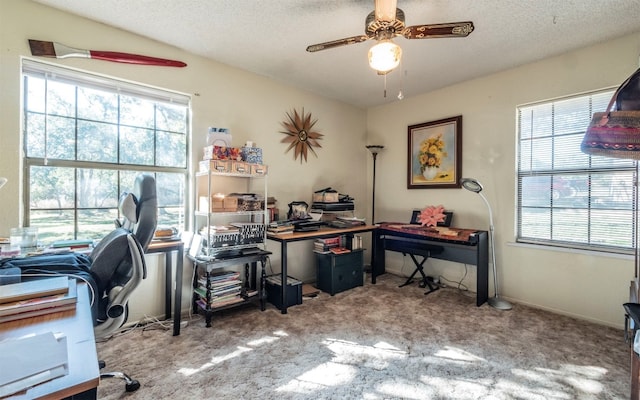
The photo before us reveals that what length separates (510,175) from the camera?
3176 mm

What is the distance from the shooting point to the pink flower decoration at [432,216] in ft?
11.6

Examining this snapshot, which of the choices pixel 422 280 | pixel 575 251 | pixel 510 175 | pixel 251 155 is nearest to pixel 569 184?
pixel 510 175

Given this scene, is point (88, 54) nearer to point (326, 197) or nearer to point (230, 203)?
point (230, 203)

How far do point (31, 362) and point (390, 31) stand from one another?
2.21 m

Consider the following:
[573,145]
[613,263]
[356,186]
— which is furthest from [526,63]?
[356,186]

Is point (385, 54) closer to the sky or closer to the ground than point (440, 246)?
closer to the sky

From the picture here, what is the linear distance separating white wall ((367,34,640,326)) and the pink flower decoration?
0.60 feet

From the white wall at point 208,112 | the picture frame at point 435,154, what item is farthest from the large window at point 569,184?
the white wall at point 208,112

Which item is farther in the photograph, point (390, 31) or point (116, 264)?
point (390, 31)

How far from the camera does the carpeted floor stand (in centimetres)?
173

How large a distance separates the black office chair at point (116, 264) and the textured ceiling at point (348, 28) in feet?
4.85

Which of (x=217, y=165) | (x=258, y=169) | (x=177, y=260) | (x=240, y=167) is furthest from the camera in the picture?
(x=258, y=169)

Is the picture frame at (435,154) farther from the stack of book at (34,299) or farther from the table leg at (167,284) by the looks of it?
the stack of book at (34,299)

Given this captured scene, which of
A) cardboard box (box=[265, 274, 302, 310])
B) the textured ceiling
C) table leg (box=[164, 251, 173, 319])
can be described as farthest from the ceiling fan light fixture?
table leg (box=[164, 251, 173, 319])
